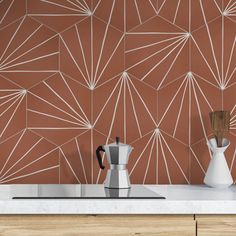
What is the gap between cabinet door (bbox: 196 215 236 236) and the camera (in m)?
1.56

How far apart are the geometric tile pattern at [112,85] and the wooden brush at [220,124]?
5.5 inches

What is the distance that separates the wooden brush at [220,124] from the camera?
6.60 ft

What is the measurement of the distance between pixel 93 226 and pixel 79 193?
23cm

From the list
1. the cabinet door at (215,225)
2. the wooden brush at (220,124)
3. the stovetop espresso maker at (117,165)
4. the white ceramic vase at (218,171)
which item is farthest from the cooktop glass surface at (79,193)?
the wooden brush at (220,124)

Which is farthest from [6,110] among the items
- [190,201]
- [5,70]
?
[190,201]

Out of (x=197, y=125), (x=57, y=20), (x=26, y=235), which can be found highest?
(x=57, y=20)

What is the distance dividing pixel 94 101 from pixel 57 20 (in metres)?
0.40

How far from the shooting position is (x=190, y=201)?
157 centimetres

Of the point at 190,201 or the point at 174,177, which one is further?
the point at 174,177

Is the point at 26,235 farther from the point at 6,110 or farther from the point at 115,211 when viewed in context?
the point at 6,110

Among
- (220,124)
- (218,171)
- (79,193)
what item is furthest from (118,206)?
(220,124)

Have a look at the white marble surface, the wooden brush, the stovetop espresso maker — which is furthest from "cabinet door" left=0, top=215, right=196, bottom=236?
the wooden brush

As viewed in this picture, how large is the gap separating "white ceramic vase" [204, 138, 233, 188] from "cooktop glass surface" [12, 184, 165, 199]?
0.94 ft

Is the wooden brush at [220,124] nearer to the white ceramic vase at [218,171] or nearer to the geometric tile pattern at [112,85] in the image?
the white ceramic vase at [218,171]
